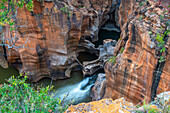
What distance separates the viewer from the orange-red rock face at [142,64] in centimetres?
539

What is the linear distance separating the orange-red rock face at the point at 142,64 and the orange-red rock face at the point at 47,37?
18.5 ft

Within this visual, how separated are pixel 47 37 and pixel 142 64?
325 inches

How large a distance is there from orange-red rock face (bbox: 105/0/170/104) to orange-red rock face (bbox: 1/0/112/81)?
564 centimetres

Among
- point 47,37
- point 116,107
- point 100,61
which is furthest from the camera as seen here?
point 100,61

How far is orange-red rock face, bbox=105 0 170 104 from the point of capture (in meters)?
5.39

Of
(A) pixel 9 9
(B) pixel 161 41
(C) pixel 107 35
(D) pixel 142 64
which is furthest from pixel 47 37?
(C) pixel 107 35

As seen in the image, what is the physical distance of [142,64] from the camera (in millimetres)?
5988

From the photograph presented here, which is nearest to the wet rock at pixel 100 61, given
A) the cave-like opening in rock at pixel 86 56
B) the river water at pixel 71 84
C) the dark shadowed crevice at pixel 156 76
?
the river water at pixel 71 84

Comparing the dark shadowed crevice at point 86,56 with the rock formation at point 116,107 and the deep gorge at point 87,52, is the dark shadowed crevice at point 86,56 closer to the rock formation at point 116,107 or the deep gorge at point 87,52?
the deep gorge at point 87,52

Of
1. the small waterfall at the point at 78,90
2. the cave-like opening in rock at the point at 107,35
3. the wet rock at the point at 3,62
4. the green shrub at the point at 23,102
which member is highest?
the green shrub at the point at 23,102

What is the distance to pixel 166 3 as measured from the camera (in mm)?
5934

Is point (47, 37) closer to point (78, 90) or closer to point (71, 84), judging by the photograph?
point (71, 84)

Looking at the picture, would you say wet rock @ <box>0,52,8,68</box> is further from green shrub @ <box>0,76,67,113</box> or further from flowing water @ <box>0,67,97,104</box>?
green shrub @ <box>0,76,67,113</box>

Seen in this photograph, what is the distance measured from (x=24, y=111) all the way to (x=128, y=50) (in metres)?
5.39
